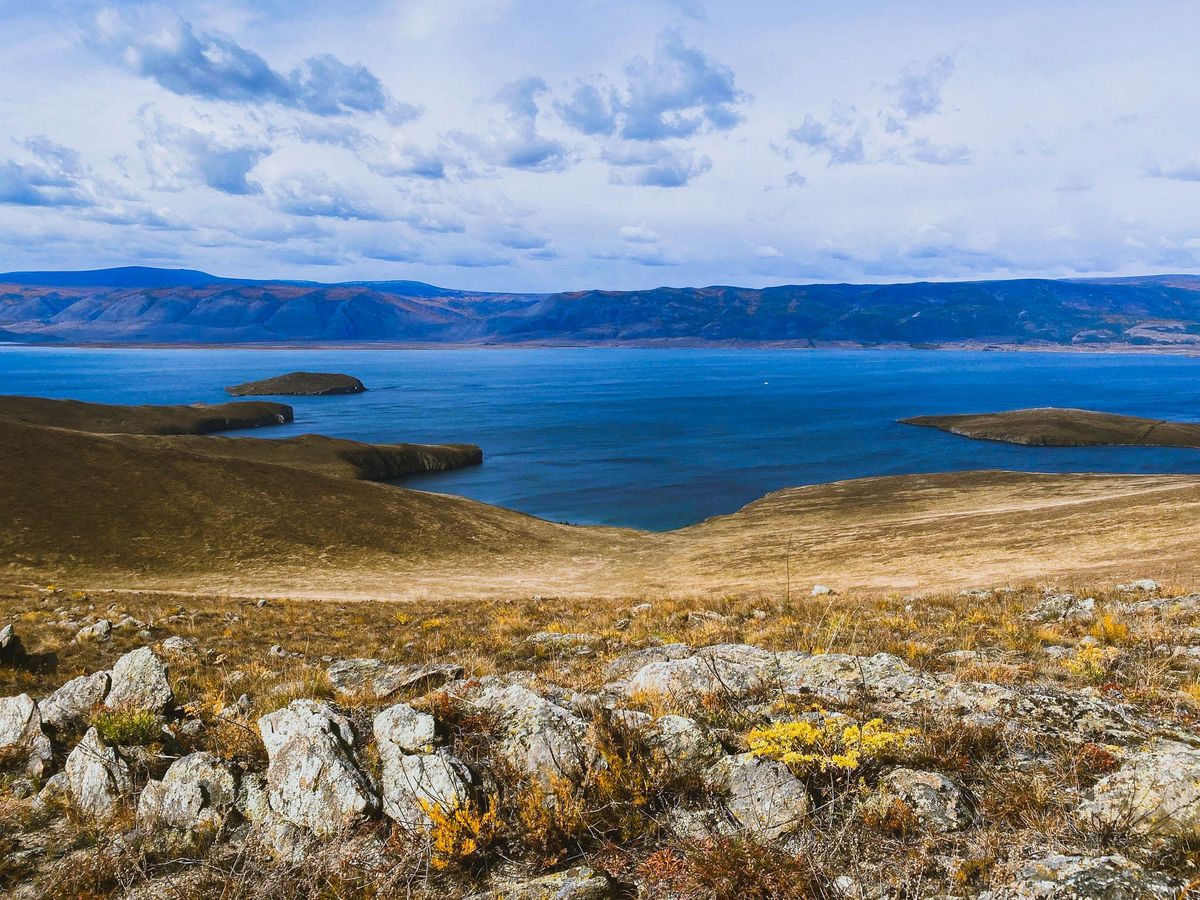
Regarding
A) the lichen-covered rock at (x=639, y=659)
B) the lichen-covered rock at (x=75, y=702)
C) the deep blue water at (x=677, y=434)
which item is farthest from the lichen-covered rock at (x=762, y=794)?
the deep blue water at (x=677, y=434)

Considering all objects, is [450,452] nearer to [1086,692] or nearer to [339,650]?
[339,650]

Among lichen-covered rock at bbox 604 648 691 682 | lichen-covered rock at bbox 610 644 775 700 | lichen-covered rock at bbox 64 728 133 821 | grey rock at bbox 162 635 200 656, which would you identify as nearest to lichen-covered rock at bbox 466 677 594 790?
lichen-covered rock at bbox 610 644 775 700

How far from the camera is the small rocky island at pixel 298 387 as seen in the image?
583 feet

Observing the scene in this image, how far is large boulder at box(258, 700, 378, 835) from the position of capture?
507 centimetres

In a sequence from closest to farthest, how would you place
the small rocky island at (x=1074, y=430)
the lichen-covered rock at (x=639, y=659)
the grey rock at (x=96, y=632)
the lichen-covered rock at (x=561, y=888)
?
1. the lichen-covered rock at (x=561, y=888)
2. the lichen-covered rock at (x=639, y=659)
3. the grey rock at (x=96, y=632)
4. the small rocky island at (x=1074, y=430)

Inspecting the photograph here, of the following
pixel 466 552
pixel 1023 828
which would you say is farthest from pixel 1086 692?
pixel 466 552

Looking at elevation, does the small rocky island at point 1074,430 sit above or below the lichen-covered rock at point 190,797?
below

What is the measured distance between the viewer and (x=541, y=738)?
5523 mm

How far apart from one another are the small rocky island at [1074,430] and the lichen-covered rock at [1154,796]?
106 meters

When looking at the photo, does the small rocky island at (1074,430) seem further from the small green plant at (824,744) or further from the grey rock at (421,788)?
the grey rock at (421,788)

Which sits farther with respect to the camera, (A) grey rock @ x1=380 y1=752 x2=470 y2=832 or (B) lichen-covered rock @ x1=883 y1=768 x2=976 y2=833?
(A) grey rock @ x1=380 y1=752 x2=470 y2=832

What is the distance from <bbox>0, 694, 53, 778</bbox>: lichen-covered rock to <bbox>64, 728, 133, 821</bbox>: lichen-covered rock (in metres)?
0.46

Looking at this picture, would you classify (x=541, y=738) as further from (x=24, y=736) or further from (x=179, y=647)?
(x=179, y=647)

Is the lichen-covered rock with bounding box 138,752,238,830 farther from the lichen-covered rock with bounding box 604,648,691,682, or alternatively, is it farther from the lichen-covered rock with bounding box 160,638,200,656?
the lichen-covered rock with bounding box 160,638,200,656
